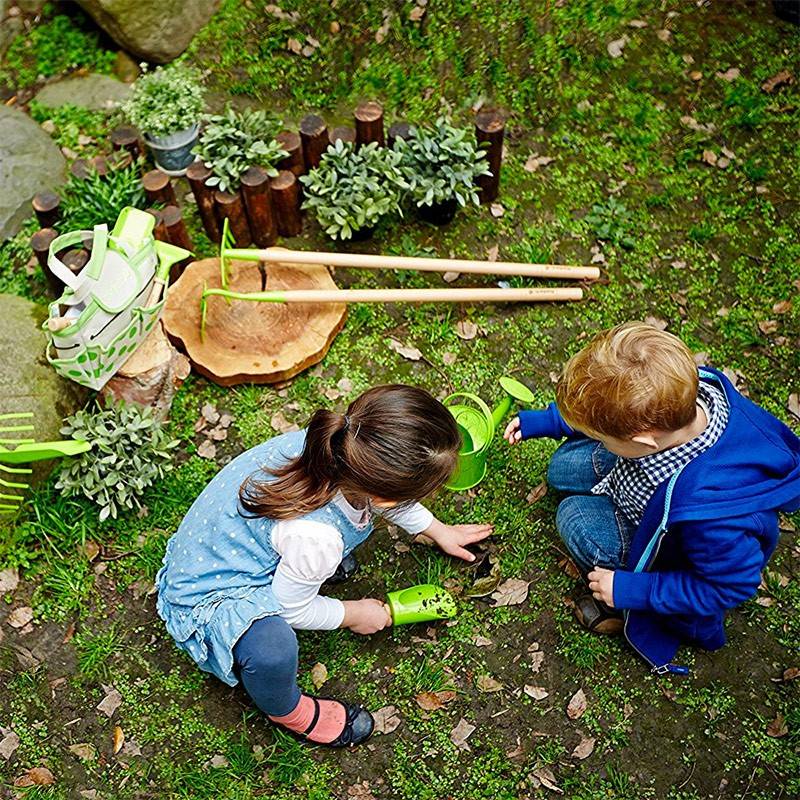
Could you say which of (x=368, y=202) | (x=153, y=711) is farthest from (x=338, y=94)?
(x=153, y=711)

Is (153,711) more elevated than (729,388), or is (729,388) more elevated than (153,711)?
(729,388)

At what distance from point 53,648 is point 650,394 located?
2566 mm

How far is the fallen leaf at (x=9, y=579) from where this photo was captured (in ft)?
11.7

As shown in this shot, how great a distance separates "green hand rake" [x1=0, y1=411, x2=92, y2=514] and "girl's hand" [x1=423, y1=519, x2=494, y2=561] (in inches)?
58.8

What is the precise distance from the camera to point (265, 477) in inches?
115

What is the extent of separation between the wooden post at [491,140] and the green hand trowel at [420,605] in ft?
7.44

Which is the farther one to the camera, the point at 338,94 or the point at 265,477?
the point at 338,94

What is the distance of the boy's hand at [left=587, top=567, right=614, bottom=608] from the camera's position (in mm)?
3072

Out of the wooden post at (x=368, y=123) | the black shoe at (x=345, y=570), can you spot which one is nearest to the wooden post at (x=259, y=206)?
the wooden post at (x=368, y=123)

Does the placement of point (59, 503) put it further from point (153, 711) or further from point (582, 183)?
point (582, 183)

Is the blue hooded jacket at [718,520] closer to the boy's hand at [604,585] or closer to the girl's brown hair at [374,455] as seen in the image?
the boy's hand at [604,585]

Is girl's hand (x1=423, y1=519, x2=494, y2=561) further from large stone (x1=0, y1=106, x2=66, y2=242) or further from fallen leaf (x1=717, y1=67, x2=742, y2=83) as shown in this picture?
fallen leaf (x1=717, y1=67, x2=742, y2=83)

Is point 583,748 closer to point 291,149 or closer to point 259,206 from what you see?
point 259,206

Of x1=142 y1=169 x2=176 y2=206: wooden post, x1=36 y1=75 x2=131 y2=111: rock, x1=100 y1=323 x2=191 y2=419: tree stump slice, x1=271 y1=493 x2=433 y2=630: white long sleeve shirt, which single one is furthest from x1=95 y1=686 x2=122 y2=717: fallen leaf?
x1=36 y1=75 x2=131 y2=111: rock
